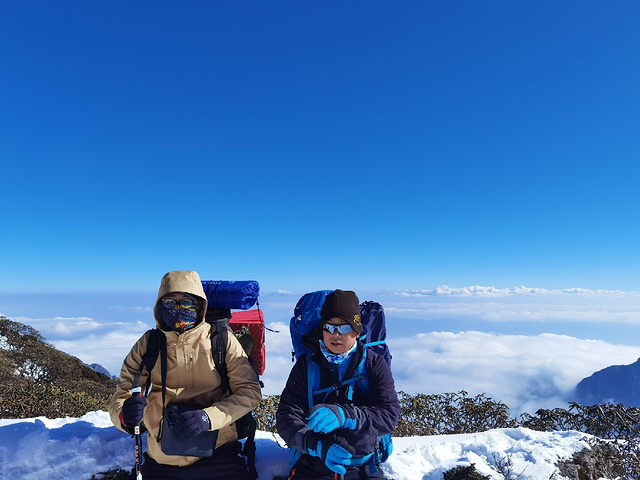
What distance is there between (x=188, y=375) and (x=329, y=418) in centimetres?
176

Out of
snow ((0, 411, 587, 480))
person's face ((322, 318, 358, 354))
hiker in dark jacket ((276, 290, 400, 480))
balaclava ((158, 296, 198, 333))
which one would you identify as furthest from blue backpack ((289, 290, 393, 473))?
balaclava ((158, 296, 198, 333))

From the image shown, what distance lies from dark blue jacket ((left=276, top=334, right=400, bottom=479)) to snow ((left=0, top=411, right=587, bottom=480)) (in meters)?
1.04

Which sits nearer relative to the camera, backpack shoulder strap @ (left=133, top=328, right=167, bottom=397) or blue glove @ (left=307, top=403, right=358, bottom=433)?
blue glove @ (left=307, top=403, right=358, bottom=433)

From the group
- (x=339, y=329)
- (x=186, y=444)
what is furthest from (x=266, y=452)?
(x=339, y=329)

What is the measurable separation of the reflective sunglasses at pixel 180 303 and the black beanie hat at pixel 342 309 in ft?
4.98

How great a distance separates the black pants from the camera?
143 inches

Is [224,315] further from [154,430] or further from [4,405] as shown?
[4,405]

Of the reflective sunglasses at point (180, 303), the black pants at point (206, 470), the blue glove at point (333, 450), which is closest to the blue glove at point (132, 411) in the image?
the black pants at point (206, 470)

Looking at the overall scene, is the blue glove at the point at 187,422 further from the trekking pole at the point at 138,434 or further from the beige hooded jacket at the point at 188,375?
the trekking pole at the point at 138,434

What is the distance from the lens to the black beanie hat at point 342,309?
11.7 feet

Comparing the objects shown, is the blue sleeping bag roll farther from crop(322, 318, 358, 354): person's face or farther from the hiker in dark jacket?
crop(322, 318, 358, 354): person's face

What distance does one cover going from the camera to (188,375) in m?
3.91

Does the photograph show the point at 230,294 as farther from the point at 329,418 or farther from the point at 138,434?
the point at 329,418

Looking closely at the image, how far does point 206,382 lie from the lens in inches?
154
